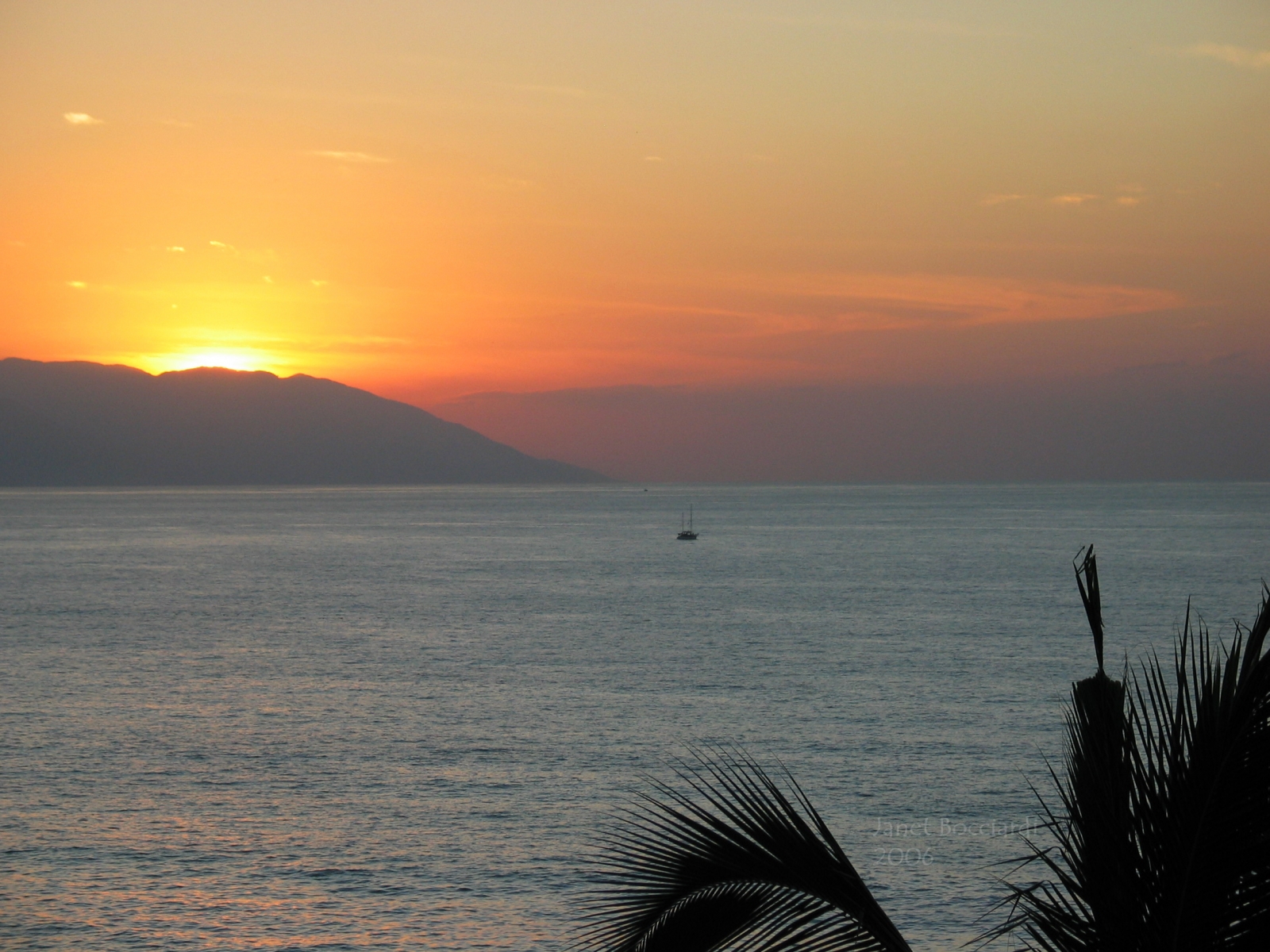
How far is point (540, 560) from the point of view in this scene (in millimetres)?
129750

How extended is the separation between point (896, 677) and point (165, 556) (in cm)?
10657

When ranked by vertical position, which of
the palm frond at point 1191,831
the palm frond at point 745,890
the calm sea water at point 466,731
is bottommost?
the calm sea water at point 466,731

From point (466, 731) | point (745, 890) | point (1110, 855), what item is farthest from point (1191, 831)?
point (466, 731)

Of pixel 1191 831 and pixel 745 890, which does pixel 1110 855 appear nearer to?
pixel 1191 831

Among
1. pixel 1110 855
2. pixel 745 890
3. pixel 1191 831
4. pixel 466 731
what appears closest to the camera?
pixel 1191 831

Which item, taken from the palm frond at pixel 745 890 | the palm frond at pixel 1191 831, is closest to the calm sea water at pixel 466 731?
the palm frond at pixel 1191 831

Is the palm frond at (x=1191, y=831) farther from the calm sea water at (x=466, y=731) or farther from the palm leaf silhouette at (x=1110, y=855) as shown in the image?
the calm sea water at (x=466, y=731)

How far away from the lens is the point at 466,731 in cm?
4325

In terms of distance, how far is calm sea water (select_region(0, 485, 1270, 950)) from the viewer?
26750 millimetres

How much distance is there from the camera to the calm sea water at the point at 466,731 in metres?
26.8

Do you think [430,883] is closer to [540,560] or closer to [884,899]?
[884,899]

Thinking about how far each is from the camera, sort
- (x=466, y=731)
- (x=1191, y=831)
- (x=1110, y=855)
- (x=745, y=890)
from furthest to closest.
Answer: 1. (x=466, y=731)
2. (x=745, y=890)
3. (x=1110, y=855)
4. (x=1191, y=831)

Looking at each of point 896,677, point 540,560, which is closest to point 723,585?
point 540,560

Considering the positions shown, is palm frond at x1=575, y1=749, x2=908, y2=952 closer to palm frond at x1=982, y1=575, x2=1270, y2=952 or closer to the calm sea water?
palm frond at x1=982, y1=575, x2=1270, y2=952
